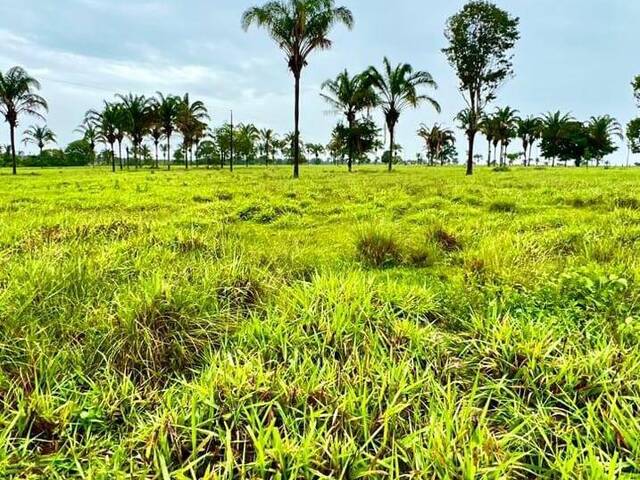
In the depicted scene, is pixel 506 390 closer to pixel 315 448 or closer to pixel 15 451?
pixel 315 448

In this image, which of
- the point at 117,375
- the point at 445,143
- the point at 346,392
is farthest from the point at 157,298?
the point at 445,143

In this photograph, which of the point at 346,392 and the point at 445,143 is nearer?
the point at 346,392

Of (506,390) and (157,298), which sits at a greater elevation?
(157,298)

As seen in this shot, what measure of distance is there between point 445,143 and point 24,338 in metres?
68.4

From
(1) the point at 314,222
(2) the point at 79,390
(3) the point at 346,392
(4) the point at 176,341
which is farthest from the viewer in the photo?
(1) the point at 314,222

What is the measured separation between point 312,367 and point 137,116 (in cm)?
5236

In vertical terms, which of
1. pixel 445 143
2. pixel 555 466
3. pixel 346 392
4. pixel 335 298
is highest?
pixel 445 143

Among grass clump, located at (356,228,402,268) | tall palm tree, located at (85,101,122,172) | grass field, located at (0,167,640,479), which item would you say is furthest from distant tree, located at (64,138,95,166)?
grass field, located at (0,167,640,479)

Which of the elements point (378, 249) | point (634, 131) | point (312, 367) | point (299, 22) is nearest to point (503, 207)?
point (378, 249)

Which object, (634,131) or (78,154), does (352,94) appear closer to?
(634,131)

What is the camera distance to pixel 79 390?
2.39 m

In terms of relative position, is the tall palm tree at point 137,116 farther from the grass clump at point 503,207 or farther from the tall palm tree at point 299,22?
the grass clump at point 503,207

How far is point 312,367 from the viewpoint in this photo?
2373 mm

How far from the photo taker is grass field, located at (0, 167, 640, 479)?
185 centimetres
